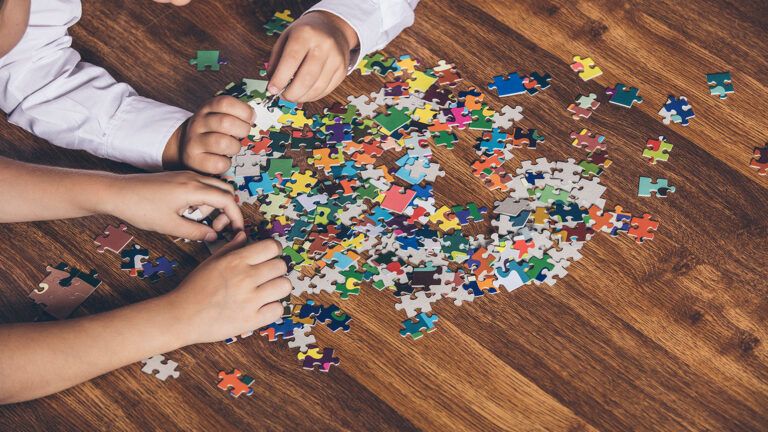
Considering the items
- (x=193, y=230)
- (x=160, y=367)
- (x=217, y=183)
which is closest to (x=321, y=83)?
(x=217, y=183)

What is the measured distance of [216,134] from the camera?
1.69 m

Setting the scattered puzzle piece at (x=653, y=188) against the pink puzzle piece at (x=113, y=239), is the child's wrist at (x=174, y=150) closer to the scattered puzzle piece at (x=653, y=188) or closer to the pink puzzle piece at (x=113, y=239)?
the pink puzzle piece at (x=113, y=239)

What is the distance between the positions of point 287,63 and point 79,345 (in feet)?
2.19

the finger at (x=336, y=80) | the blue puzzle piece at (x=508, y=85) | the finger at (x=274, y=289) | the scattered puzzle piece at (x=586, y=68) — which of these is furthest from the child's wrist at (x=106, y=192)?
the scattered puzzle piece at (x=586, y=68)

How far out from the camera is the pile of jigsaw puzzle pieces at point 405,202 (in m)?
1.61

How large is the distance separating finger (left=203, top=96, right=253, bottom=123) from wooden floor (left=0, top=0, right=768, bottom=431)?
0.21 m

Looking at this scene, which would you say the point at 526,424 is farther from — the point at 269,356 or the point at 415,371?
the point at 269,356

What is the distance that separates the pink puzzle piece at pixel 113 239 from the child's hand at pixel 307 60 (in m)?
0.42

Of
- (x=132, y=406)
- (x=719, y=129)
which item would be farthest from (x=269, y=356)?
(x=719, y=129)

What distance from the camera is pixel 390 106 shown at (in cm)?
185

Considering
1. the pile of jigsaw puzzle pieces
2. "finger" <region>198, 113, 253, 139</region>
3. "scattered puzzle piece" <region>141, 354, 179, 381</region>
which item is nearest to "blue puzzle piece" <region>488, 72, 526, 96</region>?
the pile of jigsaw puzzle pieces

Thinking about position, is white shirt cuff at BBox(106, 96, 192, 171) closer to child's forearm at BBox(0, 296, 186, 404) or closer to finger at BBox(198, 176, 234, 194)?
finger at BBox(198, 176, 234, 194)

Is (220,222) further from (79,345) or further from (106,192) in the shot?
(79,345)

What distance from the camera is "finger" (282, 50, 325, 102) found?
5.49ft
